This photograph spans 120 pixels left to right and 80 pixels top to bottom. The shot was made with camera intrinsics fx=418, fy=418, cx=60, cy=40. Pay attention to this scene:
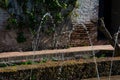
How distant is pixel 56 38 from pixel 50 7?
0.82 metres

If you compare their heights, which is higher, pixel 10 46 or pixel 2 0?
pixel 2 0

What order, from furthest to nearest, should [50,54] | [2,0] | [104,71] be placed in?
[2,0] < [50,54] < [104,71]

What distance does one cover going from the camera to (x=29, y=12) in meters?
10.2

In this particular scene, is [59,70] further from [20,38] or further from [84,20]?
[84,20]

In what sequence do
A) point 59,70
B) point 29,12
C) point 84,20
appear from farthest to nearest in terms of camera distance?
point 84,20 < point 29,12 < point 59,70

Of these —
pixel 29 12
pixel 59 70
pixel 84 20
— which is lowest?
pixel 59 70

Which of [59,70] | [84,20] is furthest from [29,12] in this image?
[59,70]

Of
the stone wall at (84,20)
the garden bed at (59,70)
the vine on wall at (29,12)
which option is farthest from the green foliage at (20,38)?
the garden bed at (59,70)

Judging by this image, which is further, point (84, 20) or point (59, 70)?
point (84, 20)

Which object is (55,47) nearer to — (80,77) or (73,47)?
(73,47)

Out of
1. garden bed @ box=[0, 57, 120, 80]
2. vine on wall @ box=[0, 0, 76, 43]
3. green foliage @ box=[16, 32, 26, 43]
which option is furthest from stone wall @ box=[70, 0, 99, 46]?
garden bed @ box=[0, 57, 120, 80]

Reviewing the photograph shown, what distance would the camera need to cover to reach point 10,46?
10156mm

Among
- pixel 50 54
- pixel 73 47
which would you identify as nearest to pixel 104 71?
pixel 50 54

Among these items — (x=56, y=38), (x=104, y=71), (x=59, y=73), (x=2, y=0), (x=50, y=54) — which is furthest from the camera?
(x=56, y=38)
